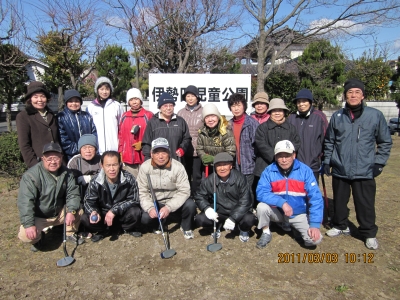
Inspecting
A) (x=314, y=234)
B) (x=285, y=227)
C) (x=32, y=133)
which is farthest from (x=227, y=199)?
(x=32, y=133)

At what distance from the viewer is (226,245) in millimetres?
3658

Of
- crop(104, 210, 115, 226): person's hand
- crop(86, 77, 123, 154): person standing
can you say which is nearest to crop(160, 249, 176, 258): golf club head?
crop(104, 210, 115, 226): person's hand

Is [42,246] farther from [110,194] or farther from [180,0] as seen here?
[180,0]

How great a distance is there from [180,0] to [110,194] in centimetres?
936

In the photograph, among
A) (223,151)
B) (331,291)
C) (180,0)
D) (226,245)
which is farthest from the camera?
(180,0)

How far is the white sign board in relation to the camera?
23.3 ft

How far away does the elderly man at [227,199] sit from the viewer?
3.66 meters

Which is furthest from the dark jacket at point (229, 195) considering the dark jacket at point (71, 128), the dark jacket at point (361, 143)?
the dark jacket at point (71, 128)

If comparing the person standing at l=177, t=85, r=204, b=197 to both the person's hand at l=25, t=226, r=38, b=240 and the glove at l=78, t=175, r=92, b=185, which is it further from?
the person's hand at l=25, t=226, r=38, b=240

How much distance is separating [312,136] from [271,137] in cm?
52

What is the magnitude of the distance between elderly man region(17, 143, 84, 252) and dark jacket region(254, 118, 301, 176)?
7.61ft

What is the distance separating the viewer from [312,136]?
12.8ft

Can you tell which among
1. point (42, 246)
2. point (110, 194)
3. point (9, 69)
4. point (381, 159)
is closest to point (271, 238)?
point (381, 159)

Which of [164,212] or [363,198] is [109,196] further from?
[363,198]
